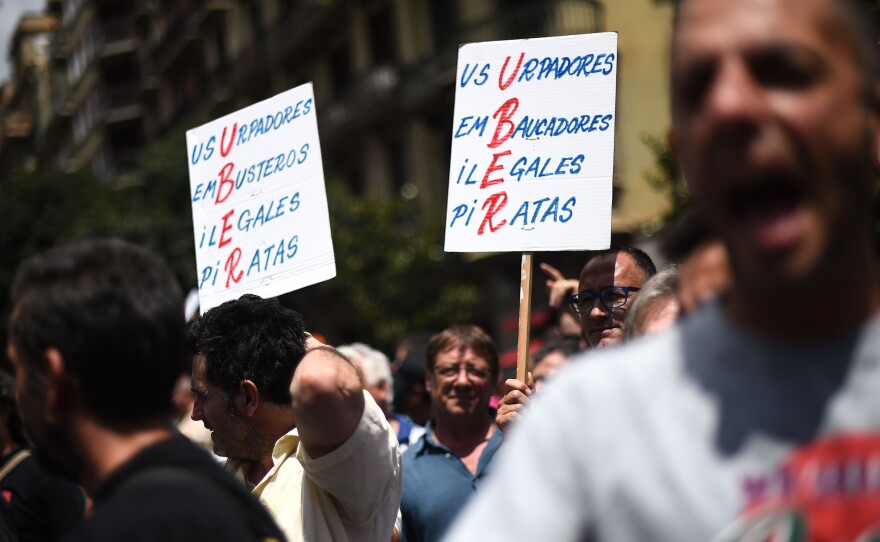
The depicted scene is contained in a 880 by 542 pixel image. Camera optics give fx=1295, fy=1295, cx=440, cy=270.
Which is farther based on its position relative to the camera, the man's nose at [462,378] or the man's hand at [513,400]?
the man's nose at [462,378]

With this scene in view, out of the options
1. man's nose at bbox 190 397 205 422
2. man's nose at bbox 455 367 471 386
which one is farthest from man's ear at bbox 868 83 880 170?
man's nose at bbox 455 367 471 386

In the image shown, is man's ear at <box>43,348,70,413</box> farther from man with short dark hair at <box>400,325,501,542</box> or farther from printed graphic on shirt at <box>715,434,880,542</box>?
man with short dark hair at <box>400,325,501,542</box>

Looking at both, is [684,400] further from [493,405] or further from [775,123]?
[493,405]

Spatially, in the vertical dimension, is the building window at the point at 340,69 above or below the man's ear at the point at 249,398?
above

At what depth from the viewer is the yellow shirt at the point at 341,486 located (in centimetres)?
304

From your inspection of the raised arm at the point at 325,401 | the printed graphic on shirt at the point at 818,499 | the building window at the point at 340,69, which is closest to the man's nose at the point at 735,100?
the printed graphic on shirt at the point at 818,499

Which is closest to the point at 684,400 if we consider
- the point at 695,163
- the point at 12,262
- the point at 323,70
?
the point at 695,163

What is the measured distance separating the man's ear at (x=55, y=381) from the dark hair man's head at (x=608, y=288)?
2.43 m

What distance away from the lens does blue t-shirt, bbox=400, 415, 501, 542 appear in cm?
511

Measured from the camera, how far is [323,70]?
28281 mm

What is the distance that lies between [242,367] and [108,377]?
1.50 m

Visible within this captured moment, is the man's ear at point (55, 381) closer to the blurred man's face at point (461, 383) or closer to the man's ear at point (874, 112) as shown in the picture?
the man's ear at point (874, 112)

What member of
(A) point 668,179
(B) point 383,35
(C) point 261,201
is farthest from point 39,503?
(B) point 383,35

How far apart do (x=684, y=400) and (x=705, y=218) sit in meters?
0.21
